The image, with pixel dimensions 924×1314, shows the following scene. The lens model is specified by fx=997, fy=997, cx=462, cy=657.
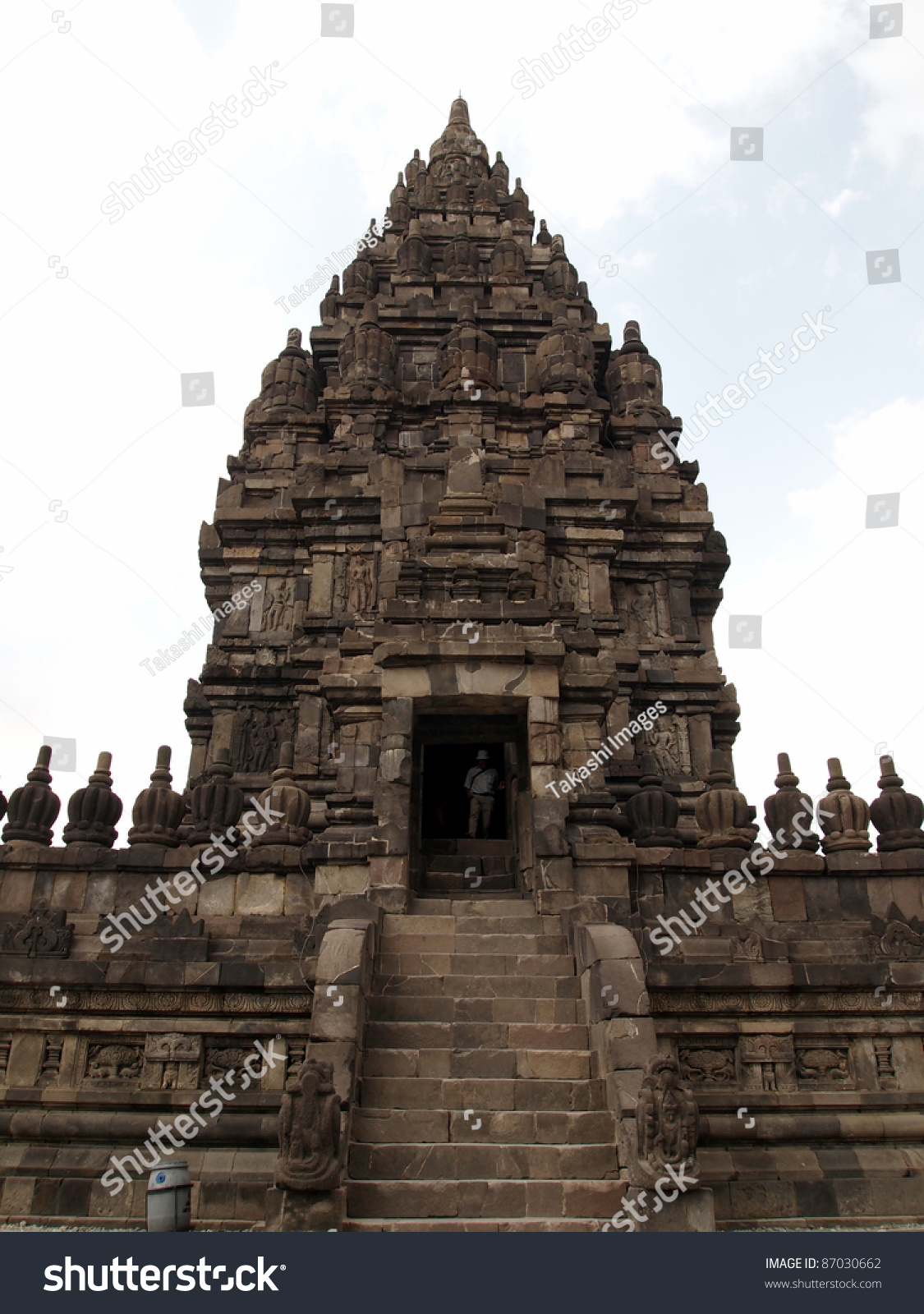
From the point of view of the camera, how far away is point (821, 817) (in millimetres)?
12328

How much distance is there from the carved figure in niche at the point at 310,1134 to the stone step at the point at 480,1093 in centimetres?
112

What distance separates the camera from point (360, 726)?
43.7 feet

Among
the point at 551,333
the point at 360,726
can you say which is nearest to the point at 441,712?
the point at 360,726

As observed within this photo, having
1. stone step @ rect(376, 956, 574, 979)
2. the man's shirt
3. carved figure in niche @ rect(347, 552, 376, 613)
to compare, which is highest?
carved figure in niche @ rect(347, 552, 376, 613)

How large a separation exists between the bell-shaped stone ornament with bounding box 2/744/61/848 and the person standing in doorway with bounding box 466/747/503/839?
19.6 feet

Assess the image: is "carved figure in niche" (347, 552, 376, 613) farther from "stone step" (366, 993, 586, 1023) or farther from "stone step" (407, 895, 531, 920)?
"stone step" (366, 993, 586, 1023)

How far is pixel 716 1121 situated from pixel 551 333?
19846mm

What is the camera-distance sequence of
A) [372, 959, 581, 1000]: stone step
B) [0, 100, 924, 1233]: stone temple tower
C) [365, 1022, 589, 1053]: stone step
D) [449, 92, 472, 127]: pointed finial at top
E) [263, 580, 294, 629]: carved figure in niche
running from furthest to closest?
1. [449, 92, 472, 127]: pointed finial at top
2. [263, 580, 294, 629]: carved figure in niche
3. [372, 959, 581, 1000]: stone step
4. [365, 1022, 589, 1053]: stone step
5. [0, 100, 924, 1233]: stone temple tower

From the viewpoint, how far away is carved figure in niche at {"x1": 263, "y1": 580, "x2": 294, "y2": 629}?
800 inches

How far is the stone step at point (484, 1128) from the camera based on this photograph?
8.34 metres

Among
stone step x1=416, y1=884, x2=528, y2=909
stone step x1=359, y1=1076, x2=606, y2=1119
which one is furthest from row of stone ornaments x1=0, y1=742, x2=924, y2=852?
stone step x1=359, y1=1076, x2=606, y2=1119

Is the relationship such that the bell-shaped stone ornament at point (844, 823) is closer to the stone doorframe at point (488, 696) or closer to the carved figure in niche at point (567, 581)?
the stone doorframe at point (488, 696)

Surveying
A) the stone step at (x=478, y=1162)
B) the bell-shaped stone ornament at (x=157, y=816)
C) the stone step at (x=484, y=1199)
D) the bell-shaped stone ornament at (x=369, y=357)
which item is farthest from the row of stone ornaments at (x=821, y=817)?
the bell-shaped stone ornament at (x=369, y=357)
